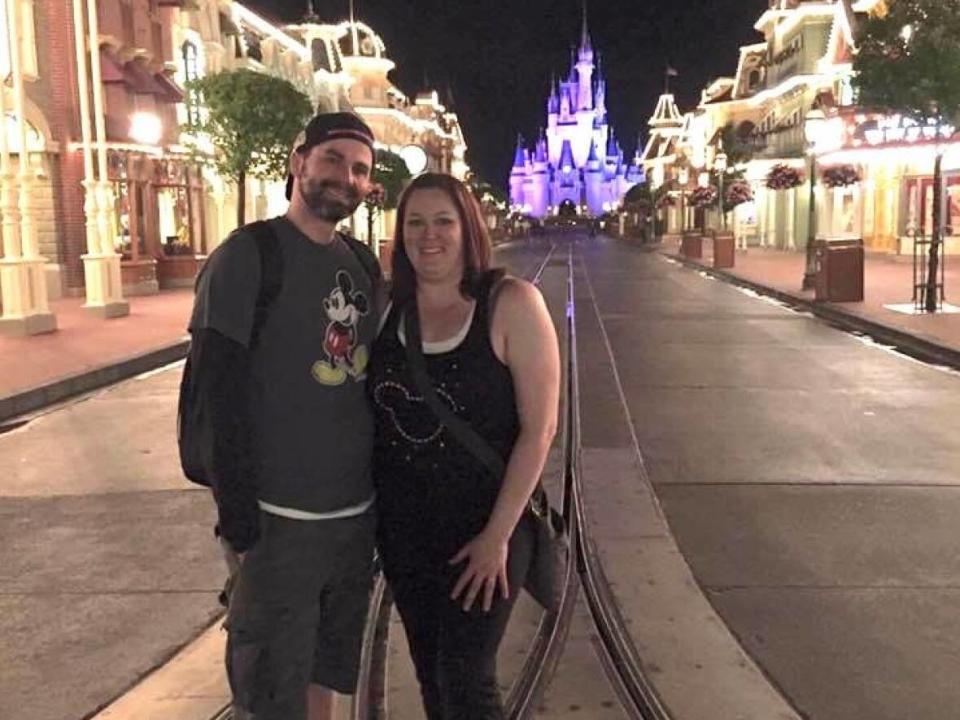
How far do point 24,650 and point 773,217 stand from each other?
5263 cm

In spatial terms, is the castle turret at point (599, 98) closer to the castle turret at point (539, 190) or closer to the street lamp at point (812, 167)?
the castle turret at point (539, 190)

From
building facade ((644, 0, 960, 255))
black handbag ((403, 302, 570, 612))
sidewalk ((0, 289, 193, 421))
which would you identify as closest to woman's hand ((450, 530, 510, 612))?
black handbag ((403, 302, 570, 612))

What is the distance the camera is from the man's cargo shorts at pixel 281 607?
2.69 metres

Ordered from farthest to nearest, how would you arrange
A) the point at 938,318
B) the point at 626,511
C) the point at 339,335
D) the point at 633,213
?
the point at 633,213 → the point at 938,318 → the point at 626,511 → the point at 339,335

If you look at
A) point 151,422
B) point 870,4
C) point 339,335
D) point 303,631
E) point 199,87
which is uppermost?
point 870,4

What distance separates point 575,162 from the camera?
7224 inches

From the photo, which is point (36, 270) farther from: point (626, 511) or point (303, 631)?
point (303, 631)

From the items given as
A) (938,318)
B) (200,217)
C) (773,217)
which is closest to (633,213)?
(773,217)

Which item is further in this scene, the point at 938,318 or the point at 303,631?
the point at 938,318

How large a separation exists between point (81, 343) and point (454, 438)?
14.0 metres

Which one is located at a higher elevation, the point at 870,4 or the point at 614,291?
the point at 870,4

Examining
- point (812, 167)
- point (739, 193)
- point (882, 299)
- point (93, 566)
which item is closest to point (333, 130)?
point (93, 566)

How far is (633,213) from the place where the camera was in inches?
3836

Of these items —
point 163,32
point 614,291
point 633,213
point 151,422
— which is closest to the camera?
point 151,422
